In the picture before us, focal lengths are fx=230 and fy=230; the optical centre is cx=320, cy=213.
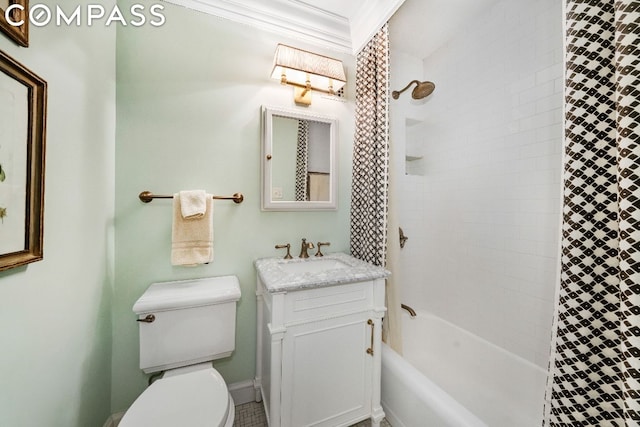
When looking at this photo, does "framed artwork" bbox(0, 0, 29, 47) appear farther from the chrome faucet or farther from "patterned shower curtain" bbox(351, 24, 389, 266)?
"patterned shower curtain" bbox(351, 24, 389, 266)

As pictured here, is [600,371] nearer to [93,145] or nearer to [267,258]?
[267,258]

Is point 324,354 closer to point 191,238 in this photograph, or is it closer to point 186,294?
point 186,294

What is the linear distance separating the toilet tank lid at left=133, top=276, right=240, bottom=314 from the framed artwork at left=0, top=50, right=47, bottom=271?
47 centimetres

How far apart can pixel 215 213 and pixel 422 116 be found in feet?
6.45

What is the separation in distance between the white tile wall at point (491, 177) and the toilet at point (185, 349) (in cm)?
152

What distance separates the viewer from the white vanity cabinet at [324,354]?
1050mm

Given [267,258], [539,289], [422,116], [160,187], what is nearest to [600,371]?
[539,289]

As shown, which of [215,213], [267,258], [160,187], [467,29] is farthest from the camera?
[467,29]

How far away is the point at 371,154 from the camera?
1.48 meters

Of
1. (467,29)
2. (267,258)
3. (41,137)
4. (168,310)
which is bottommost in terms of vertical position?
(168,310)

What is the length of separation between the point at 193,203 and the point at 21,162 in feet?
1.97

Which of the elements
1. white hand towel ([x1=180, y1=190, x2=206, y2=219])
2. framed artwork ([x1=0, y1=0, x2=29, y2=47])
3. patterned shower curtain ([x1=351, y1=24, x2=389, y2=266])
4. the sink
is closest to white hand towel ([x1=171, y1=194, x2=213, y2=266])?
white hand towel ([x1=180, y1=190, x2=206, y2=219])

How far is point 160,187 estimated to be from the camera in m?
1.26

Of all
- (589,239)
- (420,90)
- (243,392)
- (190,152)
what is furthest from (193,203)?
(420,90)
